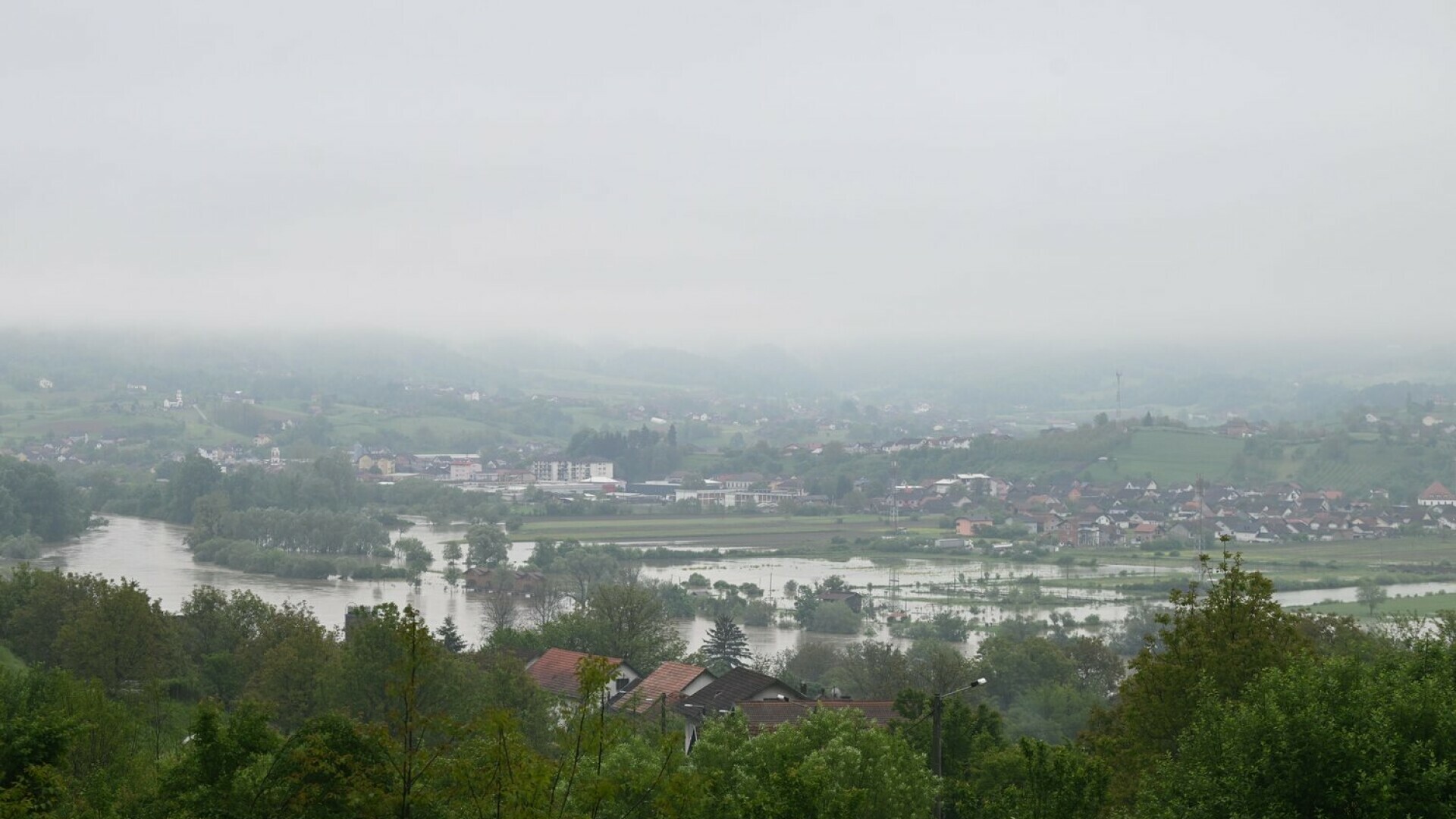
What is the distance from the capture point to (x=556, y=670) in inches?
862

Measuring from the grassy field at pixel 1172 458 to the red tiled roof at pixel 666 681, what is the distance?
181ft

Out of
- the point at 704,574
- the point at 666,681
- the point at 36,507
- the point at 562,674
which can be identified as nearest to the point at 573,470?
the point at 36,507

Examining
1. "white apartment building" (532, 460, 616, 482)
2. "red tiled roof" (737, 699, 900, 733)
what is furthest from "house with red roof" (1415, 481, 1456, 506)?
"red tiled roof" (737, 699, 900, 733)

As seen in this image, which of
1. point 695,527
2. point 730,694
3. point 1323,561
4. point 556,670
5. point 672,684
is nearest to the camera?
point 730,694

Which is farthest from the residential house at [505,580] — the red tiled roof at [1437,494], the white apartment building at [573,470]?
the red tiled roof at [1437,494]

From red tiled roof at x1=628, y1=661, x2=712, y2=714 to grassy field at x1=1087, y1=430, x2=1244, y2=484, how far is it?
55.3m

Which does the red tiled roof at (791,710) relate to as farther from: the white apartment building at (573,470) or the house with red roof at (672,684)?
the white apartment building at (573,470)

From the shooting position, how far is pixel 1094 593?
42.9 metres

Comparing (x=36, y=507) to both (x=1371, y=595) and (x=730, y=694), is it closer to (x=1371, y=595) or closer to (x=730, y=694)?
(x=730, y=694)

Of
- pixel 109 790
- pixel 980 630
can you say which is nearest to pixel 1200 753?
pixel 109 790

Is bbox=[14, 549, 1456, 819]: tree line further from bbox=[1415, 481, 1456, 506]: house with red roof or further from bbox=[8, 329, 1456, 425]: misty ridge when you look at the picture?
bbox=[8, 329, 1456, 425]: misty ridge

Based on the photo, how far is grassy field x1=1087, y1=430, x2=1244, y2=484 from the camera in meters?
73.8

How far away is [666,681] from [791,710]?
12.1ft

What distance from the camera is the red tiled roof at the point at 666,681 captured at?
1964 cm
